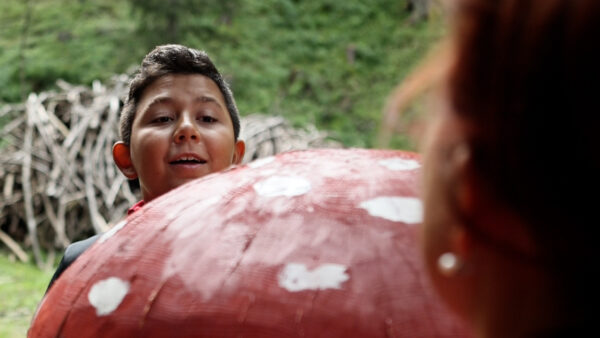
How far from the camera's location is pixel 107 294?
72cm

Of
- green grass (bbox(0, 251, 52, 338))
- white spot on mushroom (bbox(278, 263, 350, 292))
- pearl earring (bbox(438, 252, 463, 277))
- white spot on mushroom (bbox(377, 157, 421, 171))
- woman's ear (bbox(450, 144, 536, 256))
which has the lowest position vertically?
Result: green grass (bbox(0, 251, 52, 338))

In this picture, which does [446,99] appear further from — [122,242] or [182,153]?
[182,153]

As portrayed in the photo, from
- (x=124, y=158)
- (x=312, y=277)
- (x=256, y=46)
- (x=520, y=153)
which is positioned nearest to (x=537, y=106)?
(x=520, y=153)

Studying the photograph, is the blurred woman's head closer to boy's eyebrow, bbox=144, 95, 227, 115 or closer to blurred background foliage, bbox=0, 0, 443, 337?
boy's eyebrow, bbox=144, 95, 227, 115

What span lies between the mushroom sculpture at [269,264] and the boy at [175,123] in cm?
86

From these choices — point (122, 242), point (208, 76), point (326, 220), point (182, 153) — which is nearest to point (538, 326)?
point (326, 220)

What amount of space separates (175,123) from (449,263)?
4.12 ft

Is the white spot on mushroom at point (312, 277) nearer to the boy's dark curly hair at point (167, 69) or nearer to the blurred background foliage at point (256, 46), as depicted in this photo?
the boy's dark curly hair at point (167, 69)

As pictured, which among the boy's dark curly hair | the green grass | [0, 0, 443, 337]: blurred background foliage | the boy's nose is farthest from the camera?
[0, 0, 443, 337]: blurred background foliage

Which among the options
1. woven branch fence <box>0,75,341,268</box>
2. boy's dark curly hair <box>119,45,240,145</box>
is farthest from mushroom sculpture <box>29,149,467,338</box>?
woven branch fence <box>0,75,341,268</box>

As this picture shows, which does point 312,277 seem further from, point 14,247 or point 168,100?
point 14,247

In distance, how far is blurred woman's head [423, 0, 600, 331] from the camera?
0.41 m

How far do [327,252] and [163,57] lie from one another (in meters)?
1.23

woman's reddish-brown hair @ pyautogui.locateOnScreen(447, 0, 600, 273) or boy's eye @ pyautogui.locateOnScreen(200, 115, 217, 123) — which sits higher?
woman's reddish-brown hair @ pyautogui.locateOnScreen(447, 0, 600, 273)
